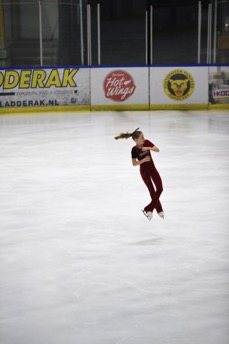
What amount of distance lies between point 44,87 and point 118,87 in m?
2.39

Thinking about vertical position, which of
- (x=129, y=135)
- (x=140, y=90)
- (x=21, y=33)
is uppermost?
(x=21, y=33)

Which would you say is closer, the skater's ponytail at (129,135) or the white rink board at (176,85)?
the skater's ponytail at (129,135)

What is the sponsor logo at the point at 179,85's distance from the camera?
74.9 feet

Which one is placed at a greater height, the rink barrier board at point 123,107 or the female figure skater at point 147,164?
the female figure skater at point 147,164

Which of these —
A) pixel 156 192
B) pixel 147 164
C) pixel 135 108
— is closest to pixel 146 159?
pixel 147 164

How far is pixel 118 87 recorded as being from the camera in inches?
898

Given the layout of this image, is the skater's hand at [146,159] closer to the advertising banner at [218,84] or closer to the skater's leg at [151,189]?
the skater's leg at [151,189]

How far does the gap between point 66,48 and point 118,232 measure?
26998 millimetres

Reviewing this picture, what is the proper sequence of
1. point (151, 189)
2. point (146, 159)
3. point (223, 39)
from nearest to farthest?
1. point (146, 159)
2. point (151, 189)
3. point (223, 39)

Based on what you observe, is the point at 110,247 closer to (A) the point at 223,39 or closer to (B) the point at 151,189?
(B) the point at 151,189

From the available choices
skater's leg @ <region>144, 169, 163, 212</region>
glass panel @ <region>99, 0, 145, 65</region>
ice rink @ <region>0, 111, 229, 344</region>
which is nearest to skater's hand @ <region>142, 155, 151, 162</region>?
skater's leg @ <region>144, 169, 163, 212</region>

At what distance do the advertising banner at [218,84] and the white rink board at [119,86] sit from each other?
2.08 m

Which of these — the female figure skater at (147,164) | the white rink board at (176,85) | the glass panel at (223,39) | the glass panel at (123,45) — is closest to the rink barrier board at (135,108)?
the white rink board at (176,85)

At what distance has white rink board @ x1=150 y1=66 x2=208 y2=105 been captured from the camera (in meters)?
22.8
